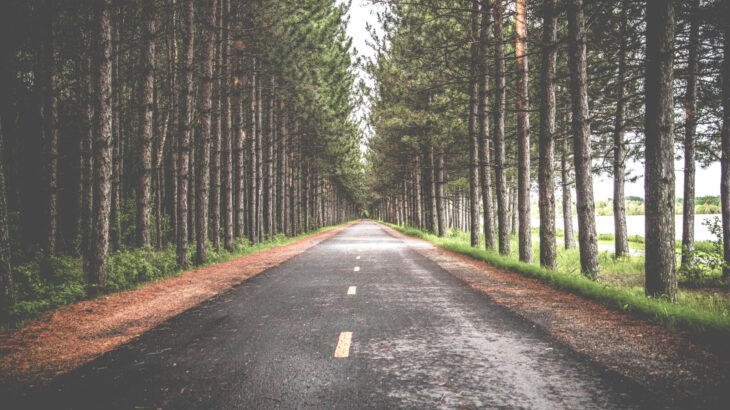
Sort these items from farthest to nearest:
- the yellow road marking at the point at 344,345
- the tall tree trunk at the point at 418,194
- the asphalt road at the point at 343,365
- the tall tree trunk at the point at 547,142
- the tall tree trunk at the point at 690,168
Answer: the tall tree trunk at the point at 418,194
the tall tree trunk at the point at 690,168
the tall tree trunk at the point at 547,142
the yellow road marking at the point at 344,345
the asphalt road at the point at 343,365

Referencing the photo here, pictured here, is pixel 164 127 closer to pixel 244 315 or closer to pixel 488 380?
pixel 244 315

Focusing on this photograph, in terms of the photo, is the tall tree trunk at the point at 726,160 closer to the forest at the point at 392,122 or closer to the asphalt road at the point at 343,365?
the forest at the point at 392,122

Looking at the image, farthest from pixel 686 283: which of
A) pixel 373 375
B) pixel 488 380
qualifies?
pixel 373 375

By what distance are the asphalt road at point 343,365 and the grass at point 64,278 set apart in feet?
9.74

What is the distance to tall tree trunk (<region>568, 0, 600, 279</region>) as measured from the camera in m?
9.45

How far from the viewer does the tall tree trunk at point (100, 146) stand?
29.5ft

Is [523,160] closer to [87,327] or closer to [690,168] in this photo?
[690,168]

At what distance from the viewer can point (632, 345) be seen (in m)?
4.92

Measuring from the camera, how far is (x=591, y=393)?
3564 mm

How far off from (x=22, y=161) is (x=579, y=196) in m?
20.7

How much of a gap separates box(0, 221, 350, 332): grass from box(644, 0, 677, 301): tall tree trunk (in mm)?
10973

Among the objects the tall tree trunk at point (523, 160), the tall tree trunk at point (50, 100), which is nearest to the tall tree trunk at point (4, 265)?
the tall tree trunk at point (50, 100)

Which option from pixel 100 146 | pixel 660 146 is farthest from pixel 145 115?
pixel 660 146

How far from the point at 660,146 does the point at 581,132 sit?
2.69m
